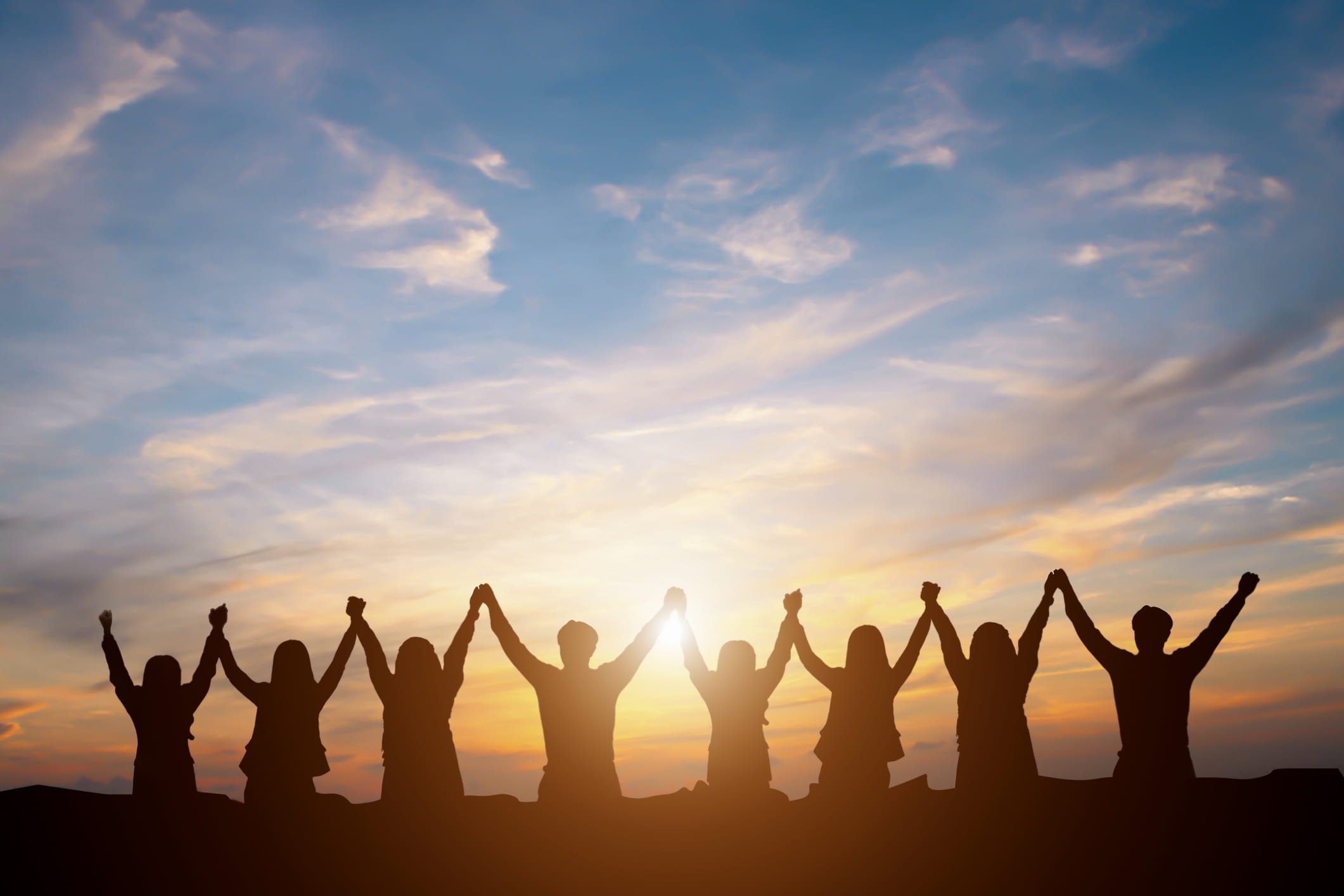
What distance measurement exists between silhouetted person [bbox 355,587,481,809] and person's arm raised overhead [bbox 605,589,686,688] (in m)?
2.18

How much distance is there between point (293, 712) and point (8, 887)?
4.13 meters

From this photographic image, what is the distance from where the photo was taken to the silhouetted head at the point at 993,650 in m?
16.1

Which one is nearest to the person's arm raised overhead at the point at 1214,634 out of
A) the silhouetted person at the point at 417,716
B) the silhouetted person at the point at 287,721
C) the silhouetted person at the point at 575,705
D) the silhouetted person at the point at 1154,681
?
the silhouetted person at the point at 1154,681

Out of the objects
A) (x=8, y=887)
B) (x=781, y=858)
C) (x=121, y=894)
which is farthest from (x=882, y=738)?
(x=8, y=887)

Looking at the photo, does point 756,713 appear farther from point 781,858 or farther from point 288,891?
point 288,891

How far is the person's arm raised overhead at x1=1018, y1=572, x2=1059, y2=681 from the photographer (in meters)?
16.0

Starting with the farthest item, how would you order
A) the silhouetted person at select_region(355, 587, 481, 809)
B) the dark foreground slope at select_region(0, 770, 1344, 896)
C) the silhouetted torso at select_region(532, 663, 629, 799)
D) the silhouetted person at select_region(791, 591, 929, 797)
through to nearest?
the silhouetted person at select_region(791, 591, 929, 797), the silhouetted torso at select_region(532, 663, 629, 799), the silhouetted person at select_region(355, 587, 481, 809), the dark foreground slope at select_region(0, 770, 1344, 896)

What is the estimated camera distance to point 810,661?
16.5 metres

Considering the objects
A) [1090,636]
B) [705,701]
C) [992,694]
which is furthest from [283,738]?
[1090,636]

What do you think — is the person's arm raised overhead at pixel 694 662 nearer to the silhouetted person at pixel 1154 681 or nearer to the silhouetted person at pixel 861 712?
the silhouetted person at pixel 861 712

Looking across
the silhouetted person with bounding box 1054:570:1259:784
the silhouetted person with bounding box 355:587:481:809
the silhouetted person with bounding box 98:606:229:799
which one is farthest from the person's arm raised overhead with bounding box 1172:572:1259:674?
the silhouetted person with bounding box 98:606:229:799

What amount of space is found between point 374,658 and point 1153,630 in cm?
1138

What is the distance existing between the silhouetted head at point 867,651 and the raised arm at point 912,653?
0.20m

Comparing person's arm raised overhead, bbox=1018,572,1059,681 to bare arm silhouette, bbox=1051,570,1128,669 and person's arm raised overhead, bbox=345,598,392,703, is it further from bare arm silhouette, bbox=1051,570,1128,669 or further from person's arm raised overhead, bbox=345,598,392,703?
person's arm raised overhead, bbox=345,598,392,703
